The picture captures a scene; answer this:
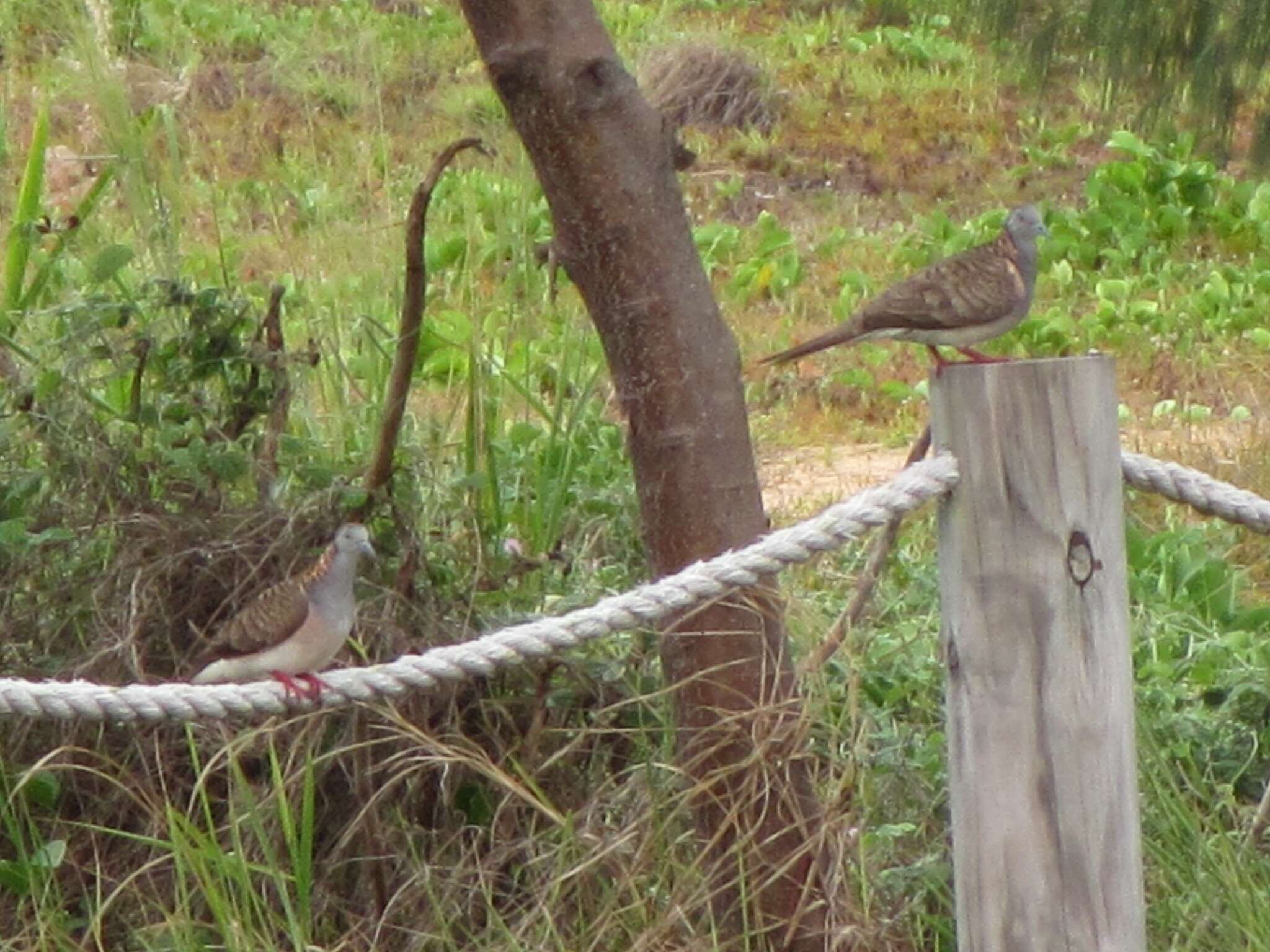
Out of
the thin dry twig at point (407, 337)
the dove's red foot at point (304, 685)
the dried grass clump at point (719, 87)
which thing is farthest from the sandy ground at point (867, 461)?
the dried grass clump at point (719, 87)

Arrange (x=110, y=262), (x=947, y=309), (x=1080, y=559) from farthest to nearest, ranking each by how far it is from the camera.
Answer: (x=947, y=309) → (x=110, y=262) → (x=1080, y=559)

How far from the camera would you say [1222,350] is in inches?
362

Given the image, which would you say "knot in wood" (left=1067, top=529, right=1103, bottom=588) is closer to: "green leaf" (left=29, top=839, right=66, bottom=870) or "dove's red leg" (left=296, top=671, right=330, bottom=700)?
"dove's red leg" (left=296, top=671, right=330, bottom=700)

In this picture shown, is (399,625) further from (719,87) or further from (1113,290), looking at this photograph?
(719,87)

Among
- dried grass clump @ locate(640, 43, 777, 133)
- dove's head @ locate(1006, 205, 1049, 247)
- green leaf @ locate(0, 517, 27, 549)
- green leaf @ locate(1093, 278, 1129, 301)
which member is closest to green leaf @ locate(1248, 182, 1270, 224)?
green leaf @ locate(1093, 278, 1129, 301)

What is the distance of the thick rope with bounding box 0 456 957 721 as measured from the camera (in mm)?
2932

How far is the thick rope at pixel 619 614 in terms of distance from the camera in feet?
9.63

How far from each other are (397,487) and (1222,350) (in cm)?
554

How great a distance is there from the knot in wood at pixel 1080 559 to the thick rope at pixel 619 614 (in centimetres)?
18

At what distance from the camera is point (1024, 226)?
5.37 meters

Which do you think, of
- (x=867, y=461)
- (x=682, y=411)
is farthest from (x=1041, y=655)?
(x=867, y=461)

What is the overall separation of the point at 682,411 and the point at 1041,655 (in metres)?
1.18

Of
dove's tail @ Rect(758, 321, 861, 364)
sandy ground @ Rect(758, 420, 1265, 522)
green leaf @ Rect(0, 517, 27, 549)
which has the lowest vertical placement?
sandy ground @ Rect(758, 420, 1265, 522)

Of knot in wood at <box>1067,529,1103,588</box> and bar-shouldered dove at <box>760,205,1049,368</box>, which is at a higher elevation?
bar-shouldered dove at <box>760,205,1049,368</box>
